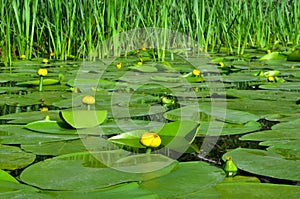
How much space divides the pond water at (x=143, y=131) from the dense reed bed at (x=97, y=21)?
0.95m

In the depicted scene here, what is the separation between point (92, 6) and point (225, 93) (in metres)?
1.42

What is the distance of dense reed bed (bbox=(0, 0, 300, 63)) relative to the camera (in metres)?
2.90

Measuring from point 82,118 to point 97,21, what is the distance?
5.82 feet

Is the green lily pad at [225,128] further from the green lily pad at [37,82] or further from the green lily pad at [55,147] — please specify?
the green lily pad at [37,82]

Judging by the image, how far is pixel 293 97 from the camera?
5.35 feet

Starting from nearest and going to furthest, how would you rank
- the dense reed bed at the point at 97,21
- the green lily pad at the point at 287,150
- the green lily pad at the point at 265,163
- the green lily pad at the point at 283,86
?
the green lily pad at the point at 265,163, the green lily pad at the point at 287,150, the green lily pad at the point at 283,86, the dense reed bed at the point at 97,21

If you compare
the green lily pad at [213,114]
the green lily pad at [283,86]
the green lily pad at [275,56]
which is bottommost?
the green lily pad at [213,114]

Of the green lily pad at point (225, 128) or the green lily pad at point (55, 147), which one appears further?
the green lily pad at point (225, 128)

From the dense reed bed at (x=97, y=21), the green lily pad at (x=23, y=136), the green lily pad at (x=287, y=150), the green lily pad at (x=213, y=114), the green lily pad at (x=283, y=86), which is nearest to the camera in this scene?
the green lily pad at (x=287, y=150)

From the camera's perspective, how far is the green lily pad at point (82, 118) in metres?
1.12

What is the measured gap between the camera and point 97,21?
2836 millimetres

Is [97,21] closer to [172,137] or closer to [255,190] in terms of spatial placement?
[172,137]

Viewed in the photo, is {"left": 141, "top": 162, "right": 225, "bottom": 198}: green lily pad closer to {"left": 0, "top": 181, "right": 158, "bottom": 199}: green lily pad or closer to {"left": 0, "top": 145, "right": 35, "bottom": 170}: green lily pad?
{"left": 0, "top": 181, "right": 158, "bottom": 199}: green lily pad

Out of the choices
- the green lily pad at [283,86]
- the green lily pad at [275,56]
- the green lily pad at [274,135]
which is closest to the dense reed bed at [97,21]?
the green lily pad at [275,56]
